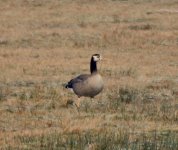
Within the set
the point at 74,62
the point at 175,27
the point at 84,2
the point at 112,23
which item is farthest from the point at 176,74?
the point at 84,2

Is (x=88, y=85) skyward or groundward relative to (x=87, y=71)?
skyward

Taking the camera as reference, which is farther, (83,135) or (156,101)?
(156,101)

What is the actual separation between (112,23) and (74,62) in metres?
16.0

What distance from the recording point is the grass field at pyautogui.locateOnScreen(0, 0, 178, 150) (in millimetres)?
13164

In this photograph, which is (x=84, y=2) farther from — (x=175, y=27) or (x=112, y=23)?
(x=175, y=27)

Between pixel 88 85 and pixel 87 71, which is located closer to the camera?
pixel 88 85

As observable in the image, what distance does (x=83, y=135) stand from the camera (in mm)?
13070

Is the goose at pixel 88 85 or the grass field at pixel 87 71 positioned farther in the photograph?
the goose at pixel 88 85

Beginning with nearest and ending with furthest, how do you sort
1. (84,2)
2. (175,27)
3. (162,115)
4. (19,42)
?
(162,115), (19,42), (175,27), (84,2)

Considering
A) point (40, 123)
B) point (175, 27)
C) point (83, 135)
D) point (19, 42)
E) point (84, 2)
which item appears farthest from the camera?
point (84, 2)

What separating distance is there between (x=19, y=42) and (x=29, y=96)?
16.5 metres

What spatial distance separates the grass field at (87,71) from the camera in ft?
43.2

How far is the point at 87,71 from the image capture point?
25.7 metres

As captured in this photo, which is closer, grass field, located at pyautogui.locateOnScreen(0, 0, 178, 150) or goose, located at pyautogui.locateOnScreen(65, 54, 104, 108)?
grass field, located at pyautogui.locateOnScreen(0, 0, 178, 150)
